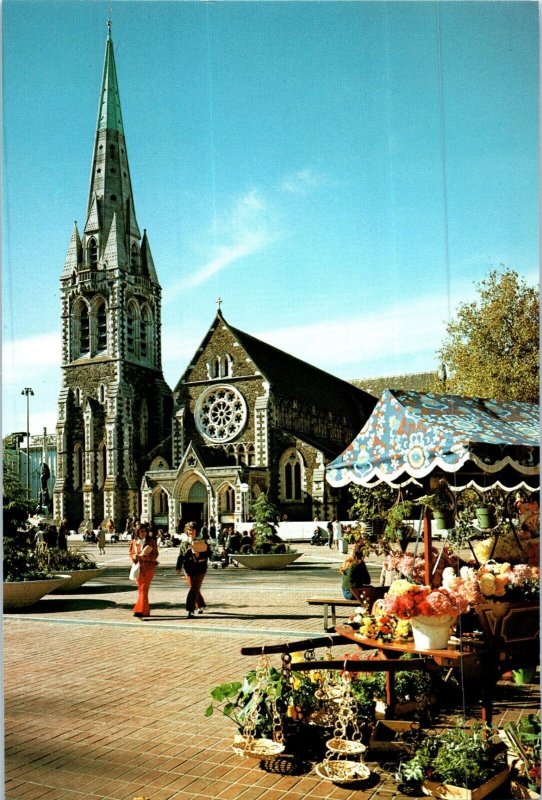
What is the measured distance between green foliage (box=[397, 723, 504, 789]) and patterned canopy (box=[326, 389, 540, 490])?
1.95 m

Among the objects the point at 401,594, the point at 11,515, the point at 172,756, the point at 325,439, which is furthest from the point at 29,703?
the point at 325,439

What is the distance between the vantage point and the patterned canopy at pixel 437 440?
598 centimetres

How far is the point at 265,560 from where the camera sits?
70.4 feet

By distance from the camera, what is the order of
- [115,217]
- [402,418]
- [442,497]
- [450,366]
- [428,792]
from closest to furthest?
[428,792] → [402,418] → [442,497] → [450,366] → [115,217]

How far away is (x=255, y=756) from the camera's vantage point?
5.32m

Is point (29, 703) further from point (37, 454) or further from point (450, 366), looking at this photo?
point (37, 454)

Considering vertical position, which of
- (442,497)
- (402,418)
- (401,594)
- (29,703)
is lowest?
(29,703)

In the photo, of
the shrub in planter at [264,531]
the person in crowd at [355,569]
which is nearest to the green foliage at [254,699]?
the person in crowd at [355,569]

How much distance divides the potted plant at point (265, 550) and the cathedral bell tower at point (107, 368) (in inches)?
1085

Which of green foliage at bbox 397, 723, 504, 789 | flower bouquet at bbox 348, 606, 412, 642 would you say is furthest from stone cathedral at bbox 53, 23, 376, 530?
green foliage at bbox 397, 723, 504, 789

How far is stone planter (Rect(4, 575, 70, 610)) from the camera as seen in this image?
41.7 feet

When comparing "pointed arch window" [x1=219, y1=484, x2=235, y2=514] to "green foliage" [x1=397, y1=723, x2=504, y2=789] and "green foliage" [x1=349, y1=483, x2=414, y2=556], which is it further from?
"green foliage" [x1=397, y1=723, x2=504, y2=789]

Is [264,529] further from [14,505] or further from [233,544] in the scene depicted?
[14,505]

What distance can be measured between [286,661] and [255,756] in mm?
698
